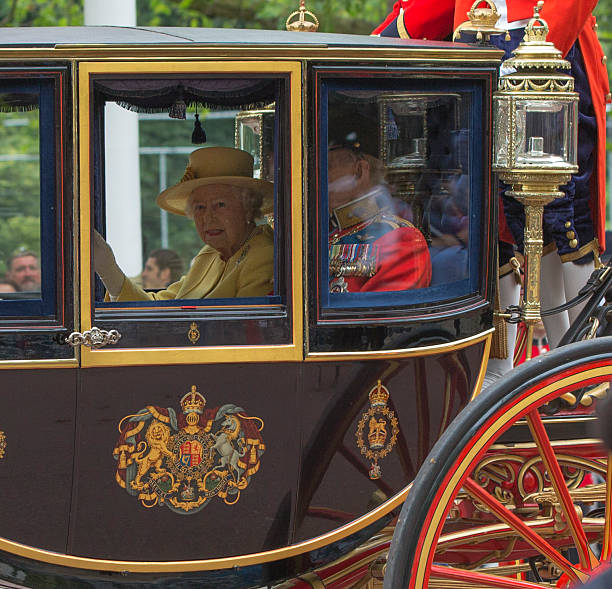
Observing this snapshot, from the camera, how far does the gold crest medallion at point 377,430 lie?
106 inches

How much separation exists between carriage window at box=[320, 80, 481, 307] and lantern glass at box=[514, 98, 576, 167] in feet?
0.42

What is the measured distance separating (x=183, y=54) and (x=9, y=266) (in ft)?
8.31

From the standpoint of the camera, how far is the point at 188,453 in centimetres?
260

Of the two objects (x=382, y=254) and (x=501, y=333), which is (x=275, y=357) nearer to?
(x=382, y=254)

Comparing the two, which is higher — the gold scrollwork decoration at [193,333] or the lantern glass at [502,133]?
the lantern glass at [502,133]

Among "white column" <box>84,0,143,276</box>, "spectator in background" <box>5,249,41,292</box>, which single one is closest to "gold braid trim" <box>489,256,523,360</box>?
"spectator in background" <box>5,249,41,292</box>

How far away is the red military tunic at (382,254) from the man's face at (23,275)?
7.38 feet

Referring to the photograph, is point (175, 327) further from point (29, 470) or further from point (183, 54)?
point (183, 54)

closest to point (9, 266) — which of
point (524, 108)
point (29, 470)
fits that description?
point (29, 470)

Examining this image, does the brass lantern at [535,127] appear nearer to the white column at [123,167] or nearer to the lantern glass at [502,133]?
the lantern glass at [502,133]

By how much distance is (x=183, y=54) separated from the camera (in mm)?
2488

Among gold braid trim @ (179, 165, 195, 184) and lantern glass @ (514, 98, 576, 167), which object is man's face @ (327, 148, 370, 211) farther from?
gold braid trim @ (179, 165, 195, 184)

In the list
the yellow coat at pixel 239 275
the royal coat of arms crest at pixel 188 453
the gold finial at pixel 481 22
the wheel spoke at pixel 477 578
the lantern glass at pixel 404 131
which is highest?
the gold finial at pixel 481 22

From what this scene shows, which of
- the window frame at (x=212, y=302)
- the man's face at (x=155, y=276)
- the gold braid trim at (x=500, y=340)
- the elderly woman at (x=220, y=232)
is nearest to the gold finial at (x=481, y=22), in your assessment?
the window frame at (x=212, y=302)
